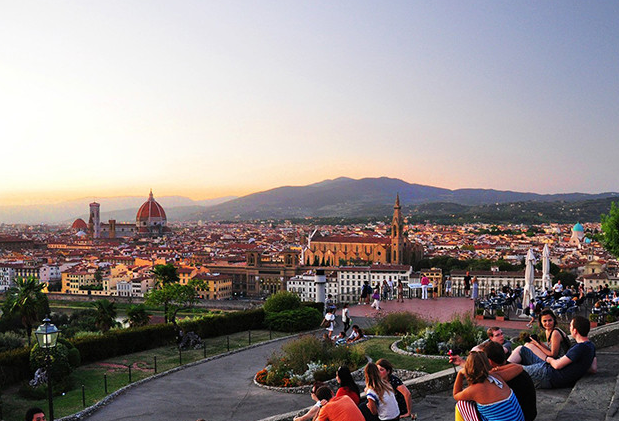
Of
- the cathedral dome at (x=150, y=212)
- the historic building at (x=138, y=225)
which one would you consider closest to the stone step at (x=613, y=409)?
the historic building at (x=138, y=225)

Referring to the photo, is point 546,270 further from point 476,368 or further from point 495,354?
point 476,368

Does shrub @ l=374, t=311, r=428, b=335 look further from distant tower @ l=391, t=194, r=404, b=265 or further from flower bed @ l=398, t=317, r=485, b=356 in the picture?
distant tower @ l=391, t=194, r=404, b=265

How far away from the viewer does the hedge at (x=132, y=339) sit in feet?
33.6

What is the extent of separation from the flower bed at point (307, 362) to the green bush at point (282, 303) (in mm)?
5639

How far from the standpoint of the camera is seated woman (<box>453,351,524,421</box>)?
348 cm

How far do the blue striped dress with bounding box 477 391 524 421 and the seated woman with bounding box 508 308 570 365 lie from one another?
1630 millimetres

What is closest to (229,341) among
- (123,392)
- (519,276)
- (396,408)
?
(123,392)

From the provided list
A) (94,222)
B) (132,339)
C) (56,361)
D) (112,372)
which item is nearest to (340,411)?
(56,361)

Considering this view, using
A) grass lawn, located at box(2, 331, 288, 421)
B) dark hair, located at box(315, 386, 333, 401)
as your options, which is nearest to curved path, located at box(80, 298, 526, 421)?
grass lawn, located at box(2, 331, 288, 421)

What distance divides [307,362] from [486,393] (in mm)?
5801

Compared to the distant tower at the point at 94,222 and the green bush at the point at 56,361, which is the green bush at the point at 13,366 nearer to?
the green bush at the point at 56,361

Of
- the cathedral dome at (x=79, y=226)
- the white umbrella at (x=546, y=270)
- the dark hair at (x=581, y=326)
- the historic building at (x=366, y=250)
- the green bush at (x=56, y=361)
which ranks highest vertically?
the dark hair at (x=581, y=326)

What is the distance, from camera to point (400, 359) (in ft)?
30.3

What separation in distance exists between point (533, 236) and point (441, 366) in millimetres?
117897
